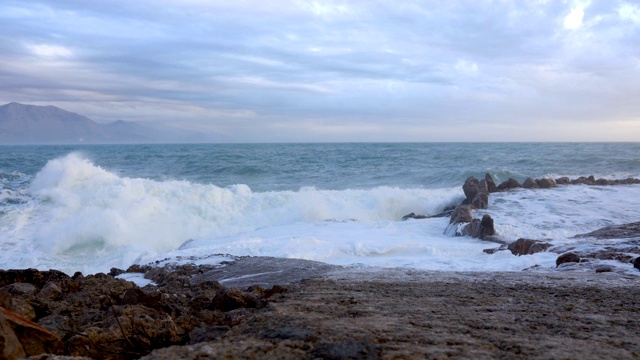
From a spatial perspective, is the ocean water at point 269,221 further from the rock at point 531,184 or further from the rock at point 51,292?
the rock at point 51,292

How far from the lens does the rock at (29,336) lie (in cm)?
326

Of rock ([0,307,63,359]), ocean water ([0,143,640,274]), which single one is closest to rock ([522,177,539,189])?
ocean water ([0,143,640,274])

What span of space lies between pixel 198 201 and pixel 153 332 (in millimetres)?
14169

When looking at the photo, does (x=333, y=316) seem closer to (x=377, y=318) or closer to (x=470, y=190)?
(x=377, y=318)

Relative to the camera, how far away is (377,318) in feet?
12.8

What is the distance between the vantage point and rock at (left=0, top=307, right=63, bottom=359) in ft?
10.7

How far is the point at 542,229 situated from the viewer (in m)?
12.9

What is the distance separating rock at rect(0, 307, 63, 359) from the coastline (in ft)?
0.28

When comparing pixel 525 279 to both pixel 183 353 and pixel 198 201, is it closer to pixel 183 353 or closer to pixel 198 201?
pixel 183 353

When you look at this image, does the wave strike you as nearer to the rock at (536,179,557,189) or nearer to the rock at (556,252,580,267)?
the rock at (536,179,557,189)

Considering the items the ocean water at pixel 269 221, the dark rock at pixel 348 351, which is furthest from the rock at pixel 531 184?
the dark rock at pixel 348 351

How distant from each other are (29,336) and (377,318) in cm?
245

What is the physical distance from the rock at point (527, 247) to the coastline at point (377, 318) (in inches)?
106

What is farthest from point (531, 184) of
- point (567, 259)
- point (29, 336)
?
point (29, 336)
